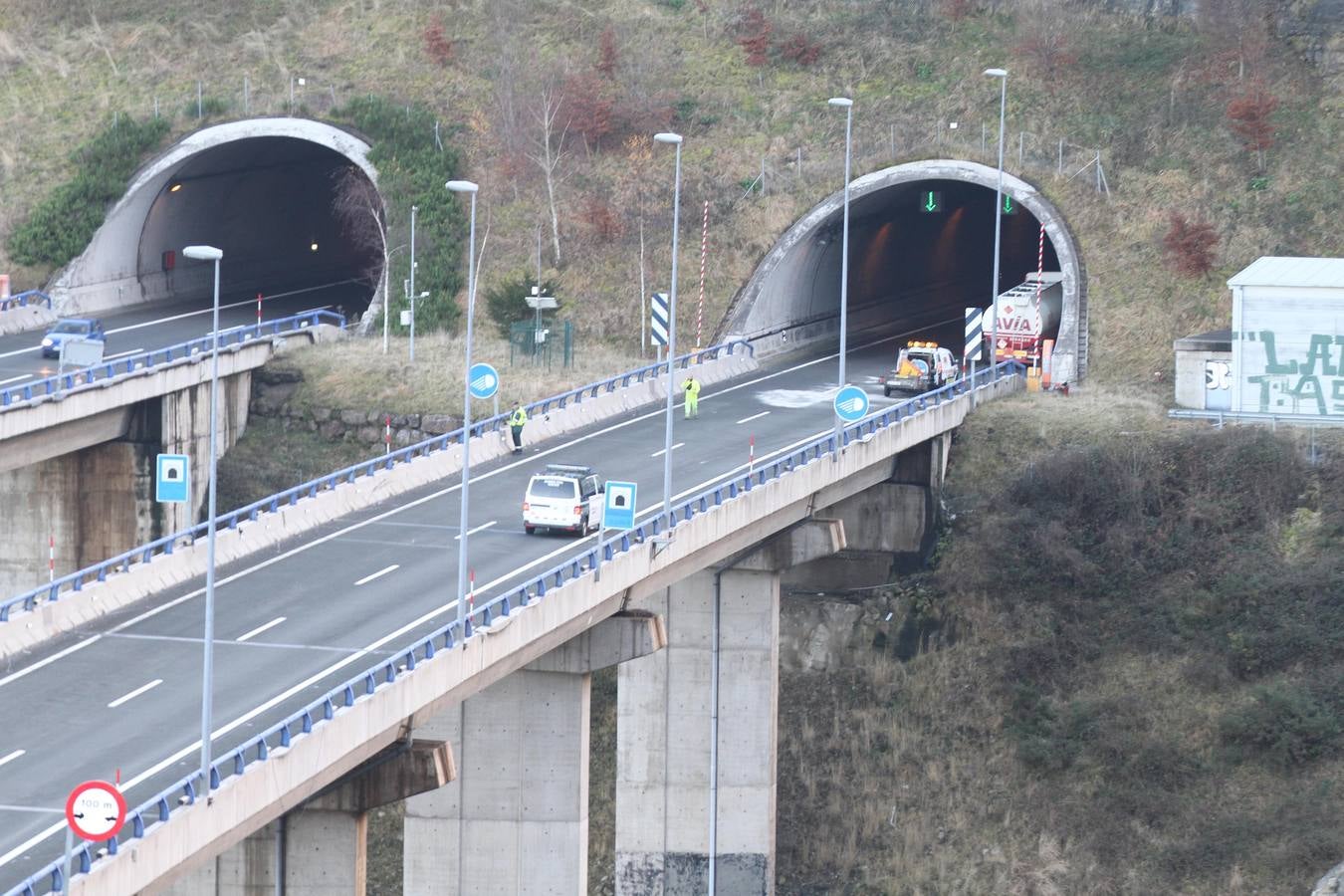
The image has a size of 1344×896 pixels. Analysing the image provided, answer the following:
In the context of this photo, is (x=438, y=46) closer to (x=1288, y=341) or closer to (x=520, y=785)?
(x=1288, y=341)

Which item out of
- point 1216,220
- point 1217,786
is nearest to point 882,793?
point 1217,786

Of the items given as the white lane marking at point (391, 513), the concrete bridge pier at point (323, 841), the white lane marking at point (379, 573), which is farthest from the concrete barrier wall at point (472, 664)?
the white lane marking at point (379, 573)

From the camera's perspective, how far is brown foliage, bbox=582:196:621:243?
83125 mm

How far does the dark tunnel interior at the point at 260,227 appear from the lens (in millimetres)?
86188

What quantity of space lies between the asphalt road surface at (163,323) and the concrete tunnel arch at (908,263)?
1600 centimetres

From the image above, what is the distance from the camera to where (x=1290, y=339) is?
225ft

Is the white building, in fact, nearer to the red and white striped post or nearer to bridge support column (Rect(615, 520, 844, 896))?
bridge support column (Rect(615, 520, 844, 896))

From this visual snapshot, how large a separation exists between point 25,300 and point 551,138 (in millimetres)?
19043

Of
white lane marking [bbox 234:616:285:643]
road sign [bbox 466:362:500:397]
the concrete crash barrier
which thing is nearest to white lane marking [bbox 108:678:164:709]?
white lane marking [bbox 234:616:285:643]

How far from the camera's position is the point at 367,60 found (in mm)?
90750

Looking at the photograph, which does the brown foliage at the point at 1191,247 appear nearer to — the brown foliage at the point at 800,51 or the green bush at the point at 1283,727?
the brown foliage at the point at 800,51

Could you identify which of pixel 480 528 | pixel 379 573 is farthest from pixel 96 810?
pixel 480 528

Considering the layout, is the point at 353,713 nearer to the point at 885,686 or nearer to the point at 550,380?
the point at 885,686

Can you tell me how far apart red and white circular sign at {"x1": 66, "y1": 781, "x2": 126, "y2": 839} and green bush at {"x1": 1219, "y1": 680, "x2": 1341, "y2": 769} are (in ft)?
112
